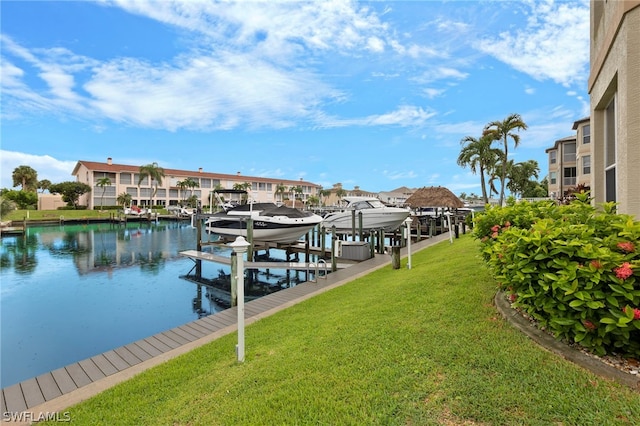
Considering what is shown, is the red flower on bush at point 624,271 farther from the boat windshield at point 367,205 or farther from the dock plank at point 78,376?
the boat windshield at point 367,205

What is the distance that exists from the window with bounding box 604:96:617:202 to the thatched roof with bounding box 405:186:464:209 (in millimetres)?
22449

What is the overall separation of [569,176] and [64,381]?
1679 inches

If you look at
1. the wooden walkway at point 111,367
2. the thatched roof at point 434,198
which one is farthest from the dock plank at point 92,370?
the thatched roof at point 434,198

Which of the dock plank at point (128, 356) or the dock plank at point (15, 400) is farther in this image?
the dock plank at point (128, 356)

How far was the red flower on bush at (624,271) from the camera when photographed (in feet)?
8.49

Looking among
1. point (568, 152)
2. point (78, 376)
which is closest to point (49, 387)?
point (78, 376)

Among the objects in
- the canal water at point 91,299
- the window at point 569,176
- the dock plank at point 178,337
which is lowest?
the canal water at point 91,299

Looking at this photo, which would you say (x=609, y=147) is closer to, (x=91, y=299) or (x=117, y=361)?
(x=117, y=361)

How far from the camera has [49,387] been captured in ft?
15.5

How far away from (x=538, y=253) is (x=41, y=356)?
11218 mm

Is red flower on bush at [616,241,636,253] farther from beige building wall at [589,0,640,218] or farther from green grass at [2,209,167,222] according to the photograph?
green grass at [2,209,167,222]

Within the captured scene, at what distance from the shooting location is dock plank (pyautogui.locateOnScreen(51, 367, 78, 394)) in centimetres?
467

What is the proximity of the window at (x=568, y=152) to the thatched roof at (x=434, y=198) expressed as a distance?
524 inches

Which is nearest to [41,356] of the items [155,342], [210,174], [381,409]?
[155,342]
